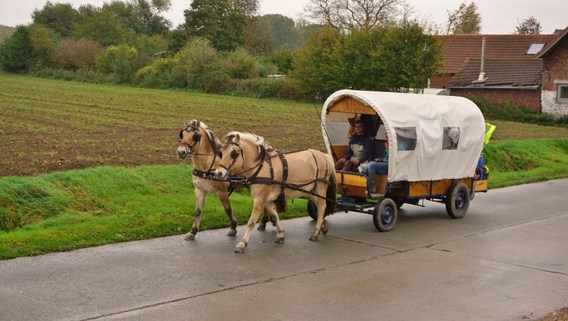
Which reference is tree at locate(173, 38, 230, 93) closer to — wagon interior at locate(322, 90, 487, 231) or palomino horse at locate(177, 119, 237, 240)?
wagon interior at locate(322, 90, 487, 231)

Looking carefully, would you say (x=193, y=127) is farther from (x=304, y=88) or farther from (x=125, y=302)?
(x=304, y=88)

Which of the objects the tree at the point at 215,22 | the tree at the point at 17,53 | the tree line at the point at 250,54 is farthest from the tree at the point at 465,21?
the tree at the point at 17,53

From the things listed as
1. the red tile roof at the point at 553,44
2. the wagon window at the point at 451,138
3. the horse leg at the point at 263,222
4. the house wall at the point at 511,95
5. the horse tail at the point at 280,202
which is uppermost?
the red tile roof at the point at 553,44

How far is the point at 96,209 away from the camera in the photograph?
1186 centimetres

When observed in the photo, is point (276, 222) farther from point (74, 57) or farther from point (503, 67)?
point (74, 57)

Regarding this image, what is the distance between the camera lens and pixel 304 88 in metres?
49.5

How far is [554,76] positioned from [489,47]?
1290 cm

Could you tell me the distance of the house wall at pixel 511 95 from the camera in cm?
4394

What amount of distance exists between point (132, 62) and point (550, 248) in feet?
198

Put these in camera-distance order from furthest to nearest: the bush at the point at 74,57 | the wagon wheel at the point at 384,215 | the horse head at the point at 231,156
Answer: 1. the bush at the point at 74,57
2. the wagon wheel at the point at 384,215
3. the horse head at the point at 231,156

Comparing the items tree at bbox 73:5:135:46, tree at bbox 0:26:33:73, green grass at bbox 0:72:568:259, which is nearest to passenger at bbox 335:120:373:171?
green grass at bbox 0:72:568:259

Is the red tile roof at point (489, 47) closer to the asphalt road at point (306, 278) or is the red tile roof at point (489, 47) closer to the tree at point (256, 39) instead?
the tree at point (256, 39)

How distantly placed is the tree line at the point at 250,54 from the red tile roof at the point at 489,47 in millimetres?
2267

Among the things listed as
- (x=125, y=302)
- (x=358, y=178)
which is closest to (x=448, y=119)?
(x=358, y=178)
